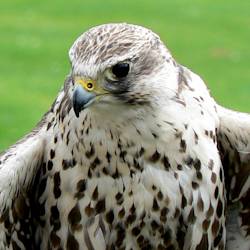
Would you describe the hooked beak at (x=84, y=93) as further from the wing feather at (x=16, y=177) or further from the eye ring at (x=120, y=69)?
the wing feather at (x=16, y=177)

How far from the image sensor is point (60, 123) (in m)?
5.64

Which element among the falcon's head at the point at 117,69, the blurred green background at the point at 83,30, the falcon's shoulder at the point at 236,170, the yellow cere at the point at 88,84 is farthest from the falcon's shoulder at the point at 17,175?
the blurred green background at the point at 83,30

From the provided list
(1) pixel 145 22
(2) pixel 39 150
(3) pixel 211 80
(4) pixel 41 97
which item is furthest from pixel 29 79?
(2) pixel 39 150

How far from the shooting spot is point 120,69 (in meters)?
5.10

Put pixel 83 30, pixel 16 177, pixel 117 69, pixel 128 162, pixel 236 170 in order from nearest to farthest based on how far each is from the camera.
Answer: pixel 117 69 → pixel 128 162 → pixel 16 177 → pixel 236 170 → pixel 83 30

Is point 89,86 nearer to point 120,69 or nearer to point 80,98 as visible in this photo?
point 80,98

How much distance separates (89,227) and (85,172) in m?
0.36

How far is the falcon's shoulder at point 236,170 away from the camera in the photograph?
5.91 meters

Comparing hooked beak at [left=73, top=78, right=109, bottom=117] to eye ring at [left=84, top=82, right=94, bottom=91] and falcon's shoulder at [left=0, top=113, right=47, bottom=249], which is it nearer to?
eye ring at [left=84, top=82, right=94, bottom=91]

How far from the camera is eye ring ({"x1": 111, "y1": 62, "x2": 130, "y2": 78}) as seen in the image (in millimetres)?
5086

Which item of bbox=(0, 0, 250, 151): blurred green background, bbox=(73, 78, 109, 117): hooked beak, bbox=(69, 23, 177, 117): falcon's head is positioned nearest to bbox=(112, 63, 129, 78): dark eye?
bbox=(69, 23, 177, 117): falcon's head

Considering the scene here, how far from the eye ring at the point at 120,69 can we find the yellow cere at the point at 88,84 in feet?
0.41

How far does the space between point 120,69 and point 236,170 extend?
1353mm

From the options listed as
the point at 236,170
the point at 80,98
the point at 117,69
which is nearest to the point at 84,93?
the point at 80,98
